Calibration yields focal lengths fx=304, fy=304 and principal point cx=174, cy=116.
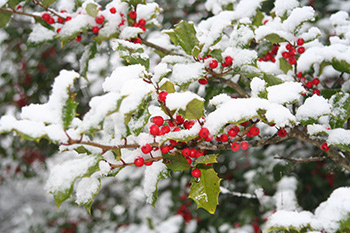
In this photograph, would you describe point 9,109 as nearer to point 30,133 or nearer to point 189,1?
point 189,1

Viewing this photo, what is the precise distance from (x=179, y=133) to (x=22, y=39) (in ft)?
7.97

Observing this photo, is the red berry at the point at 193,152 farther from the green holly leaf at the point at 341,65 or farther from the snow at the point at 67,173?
the green holly leaf at the point at 341,65

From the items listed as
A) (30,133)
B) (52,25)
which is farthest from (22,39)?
(30,133)

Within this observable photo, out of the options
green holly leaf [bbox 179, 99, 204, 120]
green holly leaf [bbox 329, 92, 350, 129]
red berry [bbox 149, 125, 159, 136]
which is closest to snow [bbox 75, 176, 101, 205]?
red berry [bbox 149, 125, 159, 136]

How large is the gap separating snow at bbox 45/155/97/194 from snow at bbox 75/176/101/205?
5.8 inches

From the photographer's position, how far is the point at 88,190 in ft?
3.36

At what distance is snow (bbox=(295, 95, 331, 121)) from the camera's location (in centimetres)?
110

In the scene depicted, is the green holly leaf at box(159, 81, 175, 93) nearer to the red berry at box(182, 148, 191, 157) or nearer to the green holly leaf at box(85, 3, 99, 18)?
the red berry at box(182, 148, 191, 157)

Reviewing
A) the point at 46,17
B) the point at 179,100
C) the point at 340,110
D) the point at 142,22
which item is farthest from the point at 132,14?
the point at 340,110

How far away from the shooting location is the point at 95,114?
0.81 meters

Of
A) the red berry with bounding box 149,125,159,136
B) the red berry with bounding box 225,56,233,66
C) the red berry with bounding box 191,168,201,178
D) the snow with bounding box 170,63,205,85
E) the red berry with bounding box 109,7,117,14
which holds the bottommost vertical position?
the red berry with bounding box 191,168,201,178

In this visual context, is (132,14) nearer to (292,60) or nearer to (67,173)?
(292,60)

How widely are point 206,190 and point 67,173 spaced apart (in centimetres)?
47

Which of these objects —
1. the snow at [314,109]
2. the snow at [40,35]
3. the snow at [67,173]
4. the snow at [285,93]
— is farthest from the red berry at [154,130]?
the snow at [40,35]
